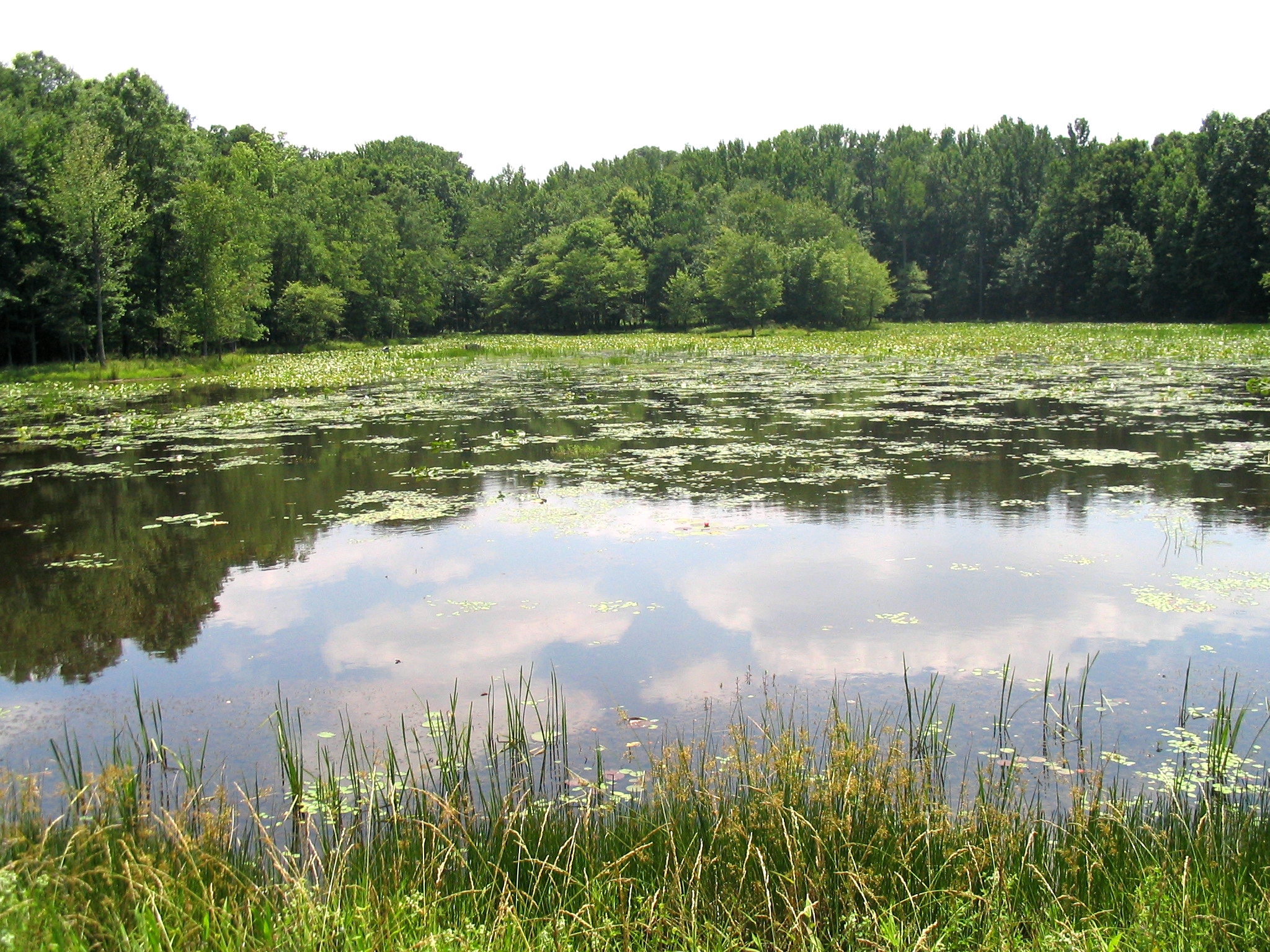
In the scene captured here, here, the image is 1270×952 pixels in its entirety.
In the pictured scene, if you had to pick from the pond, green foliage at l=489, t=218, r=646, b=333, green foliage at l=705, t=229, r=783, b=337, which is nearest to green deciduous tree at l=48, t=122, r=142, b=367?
the pond

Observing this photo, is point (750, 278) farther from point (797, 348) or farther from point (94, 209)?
point (94, 209)

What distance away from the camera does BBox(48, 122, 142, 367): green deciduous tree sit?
99.5 ft

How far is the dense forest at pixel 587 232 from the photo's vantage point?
112 feet

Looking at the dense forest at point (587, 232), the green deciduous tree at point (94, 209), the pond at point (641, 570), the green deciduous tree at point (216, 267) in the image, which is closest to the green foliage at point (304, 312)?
the dense forest at point (587, 232)

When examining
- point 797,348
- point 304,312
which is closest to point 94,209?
point 304,312

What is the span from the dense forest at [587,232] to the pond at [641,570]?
20971mm

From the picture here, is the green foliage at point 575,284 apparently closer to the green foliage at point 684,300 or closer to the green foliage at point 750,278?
the green foliage at point 684,300

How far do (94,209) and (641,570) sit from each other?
30487 millimetres

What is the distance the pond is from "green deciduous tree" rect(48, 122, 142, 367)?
17.0 metres

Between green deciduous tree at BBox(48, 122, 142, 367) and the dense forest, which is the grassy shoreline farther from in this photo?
green deciduous tree at BBox(48, 122, 142, 367)

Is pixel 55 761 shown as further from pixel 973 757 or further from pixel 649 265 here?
pixel 649 265

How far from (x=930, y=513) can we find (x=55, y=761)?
26.8 feet

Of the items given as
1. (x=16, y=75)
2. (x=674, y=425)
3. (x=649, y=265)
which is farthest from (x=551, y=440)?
(x=649, y=265)

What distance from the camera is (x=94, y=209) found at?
30500 mm
